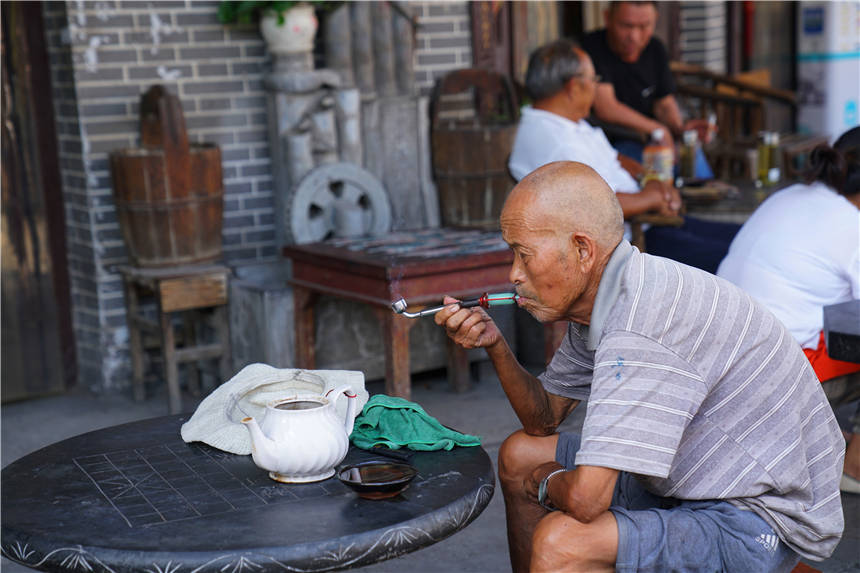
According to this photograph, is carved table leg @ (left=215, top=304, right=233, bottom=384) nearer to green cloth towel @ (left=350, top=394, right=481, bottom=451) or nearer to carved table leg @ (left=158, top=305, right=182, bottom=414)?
carved table leg @ (left=158, top=305, right=182, bottom=414)

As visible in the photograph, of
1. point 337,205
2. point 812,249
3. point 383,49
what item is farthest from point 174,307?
point 812,249

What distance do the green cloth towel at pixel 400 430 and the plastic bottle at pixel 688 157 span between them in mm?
3184

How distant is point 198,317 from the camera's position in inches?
187

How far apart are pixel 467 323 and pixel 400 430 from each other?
0.26 meters

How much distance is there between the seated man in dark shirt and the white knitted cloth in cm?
318

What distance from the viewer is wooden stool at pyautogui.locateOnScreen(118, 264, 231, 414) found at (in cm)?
435

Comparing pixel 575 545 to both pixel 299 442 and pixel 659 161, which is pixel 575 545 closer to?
pixel 299 442

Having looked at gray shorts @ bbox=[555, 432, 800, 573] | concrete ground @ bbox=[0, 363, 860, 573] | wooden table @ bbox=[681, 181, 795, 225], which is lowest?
concrete ground @ bbox=[0, 363, 860, 573]

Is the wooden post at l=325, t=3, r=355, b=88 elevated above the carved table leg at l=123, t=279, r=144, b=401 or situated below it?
above

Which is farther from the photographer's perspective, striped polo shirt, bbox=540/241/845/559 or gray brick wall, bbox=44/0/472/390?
gray brick wall, bbox=44/0/472/390

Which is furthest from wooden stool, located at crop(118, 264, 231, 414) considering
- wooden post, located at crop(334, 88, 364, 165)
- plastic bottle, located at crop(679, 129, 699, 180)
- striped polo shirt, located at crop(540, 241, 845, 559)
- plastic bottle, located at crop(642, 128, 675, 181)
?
striped polo shirt, located at crop(540, 241, 845, 559)

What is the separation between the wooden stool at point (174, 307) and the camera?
4348 millimetres

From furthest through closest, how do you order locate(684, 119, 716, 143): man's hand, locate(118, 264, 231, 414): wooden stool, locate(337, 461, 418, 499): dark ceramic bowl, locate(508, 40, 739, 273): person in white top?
locate(684, 119, 716, 143): man's hand → locate(118, 264, 231, 414): wooden stool → locate(508, 40, 739, 273): person in white top → locate(337, 461, 418, 499): dark ceramic bowl

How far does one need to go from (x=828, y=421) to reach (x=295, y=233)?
2.82 meters
